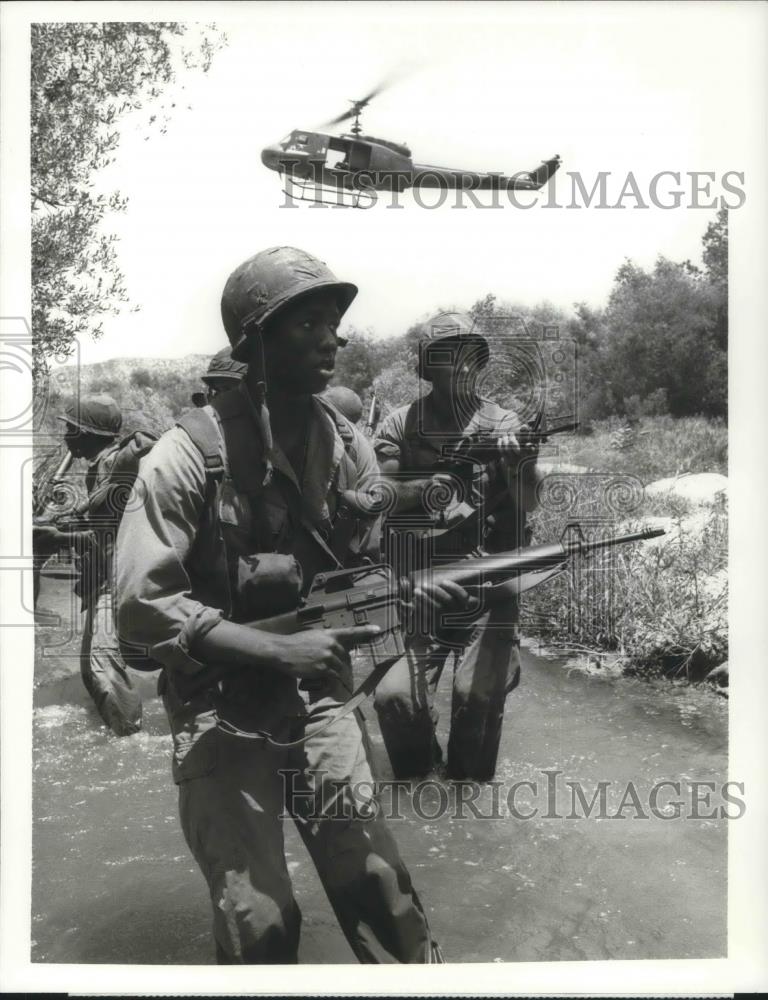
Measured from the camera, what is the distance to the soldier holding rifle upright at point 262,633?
2504mm

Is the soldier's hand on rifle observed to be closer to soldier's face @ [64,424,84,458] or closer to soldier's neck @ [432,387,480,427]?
soldier's face @ [64,424,84,458]

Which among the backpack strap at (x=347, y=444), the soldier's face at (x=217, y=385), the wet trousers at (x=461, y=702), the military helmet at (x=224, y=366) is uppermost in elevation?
the military helmet at (x=224, y=366)

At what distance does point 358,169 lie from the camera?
3404mm

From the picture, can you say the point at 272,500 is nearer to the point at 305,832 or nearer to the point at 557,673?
the point at 305,832

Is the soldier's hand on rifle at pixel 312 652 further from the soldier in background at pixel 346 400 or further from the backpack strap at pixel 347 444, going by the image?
the soldier in background at pixel 346 400

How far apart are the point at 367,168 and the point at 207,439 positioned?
135cm

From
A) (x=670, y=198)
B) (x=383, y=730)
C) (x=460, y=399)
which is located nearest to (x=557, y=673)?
(x=383, y=730)

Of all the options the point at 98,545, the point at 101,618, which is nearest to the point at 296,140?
the point at 98,545

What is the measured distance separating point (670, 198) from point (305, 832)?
2461 mm

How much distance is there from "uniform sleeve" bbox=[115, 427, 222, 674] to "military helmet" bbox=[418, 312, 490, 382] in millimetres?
1377

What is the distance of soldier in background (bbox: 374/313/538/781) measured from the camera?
359 cm

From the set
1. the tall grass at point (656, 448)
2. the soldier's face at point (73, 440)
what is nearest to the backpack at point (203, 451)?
the soldier's face at point (73, 440)

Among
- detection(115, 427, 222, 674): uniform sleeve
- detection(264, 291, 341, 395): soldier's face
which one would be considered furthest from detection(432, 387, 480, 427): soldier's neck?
detection(115, 427, 222, 674): uniform sleeve

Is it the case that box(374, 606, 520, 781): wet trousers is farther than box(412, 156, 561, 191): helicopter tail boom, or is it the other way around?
box(374, 606, 520, 781): wet trousers
